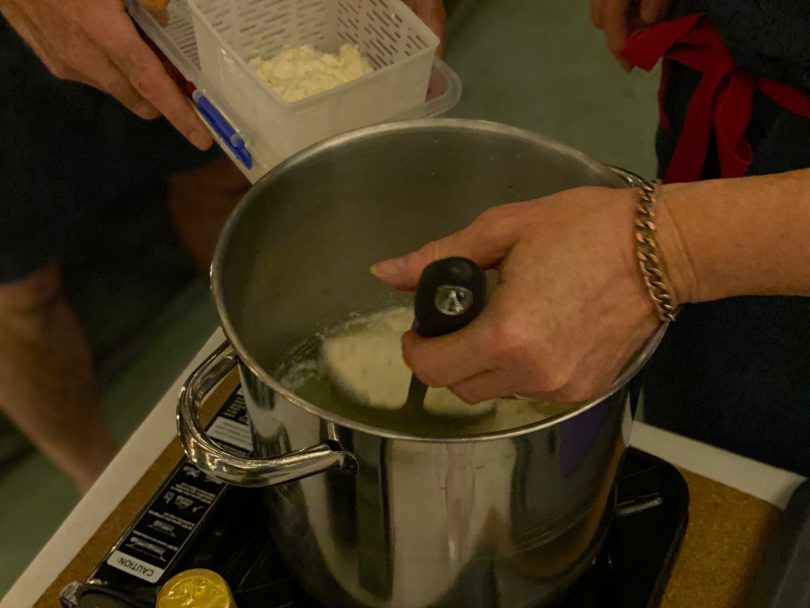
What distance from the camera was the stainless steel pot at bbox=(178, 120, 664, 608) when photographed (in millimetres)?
443

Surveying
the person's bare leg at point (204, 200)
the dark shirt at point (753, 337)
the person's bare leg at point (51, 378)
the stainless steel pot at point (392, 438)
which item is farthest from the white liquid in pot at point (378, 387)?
the person's bare leg at point (51, 378)

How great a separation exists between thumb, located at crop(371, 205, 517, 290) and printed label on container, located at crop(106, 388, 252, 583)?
0.55 ft

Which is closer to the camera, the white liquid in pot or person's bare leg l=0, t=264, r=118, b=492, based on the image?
the white liquid in pot

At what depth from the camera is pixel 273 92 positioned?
668 mm

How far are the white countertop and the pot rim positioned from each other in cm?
25

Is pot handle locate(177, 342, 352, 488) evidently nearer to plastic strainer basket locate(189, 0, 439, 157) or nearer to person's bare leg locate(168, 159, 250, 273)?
plastic strainer basket locate(189, 0, 439, 157)

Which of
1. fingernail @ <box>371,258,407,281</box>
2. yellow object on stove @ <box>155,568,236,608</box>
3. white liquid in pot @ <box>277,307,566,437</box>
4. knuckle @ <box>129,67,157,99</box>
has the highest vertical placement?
knuckle @ <box>129,67,157,99</box>

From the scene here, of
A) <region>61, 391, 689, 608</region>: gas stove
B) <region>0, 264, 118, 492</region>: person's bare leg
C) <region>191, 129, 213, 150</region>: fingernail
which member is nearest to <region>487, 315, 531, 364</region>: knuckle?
<region>61, 391, 689, 608</region>: gas stove

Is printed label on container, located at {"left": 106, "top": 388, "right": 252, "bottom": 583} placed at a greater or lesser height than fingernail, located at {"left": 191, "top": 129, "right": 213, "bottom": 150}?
lesser

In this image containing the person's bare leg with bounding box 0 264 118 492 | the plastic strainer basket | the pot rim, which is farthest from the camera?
the person's bare leg with bounding box 0 264 118 492

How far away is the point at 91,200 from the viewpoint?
1208mm

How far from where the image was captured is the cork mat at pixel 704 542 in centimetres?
62

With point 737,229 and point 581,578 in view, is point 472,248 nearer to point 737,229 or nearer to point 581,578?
point 737,229

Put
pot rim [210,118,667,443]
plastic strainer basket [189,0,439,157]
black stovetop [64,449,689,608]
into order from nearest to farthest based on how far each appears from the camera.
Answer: pot rim [210,118,667,443], black stovetop [64,449,689,608], plastic strainer basket [189,0,439,157]
